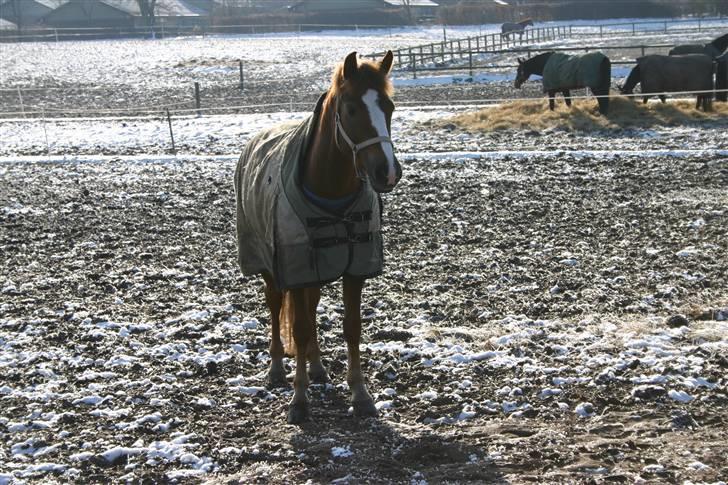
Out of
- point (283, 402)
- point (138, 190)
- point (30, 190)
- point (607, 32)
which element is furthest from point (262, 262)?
point (607, 32)

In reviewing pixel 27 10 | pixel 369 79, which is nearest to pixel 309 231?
pixel 369 79

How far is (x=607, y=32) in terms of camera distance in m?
55.4

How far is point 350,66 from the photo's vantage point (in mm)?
4465

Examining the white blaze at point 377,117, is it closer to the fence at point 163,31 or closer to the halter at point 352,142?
the halter at point 352,142

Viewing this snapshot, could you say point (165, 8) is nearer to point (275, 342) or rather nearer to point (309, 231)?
point (275, 342)

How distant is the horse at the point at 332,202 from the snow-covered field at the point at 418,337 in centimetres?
51

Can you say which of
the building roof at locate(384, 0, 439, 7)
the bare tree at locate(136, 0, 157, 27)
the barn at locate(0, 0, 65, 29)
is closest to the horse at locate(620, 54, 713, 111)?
the building roof at locate(384, 0, 439, 7)

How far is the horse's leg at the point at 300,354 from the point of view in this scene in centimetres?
494

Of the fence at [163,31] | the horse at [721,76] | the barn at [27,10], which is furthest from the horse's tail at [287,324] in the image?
the barn at [27,10]

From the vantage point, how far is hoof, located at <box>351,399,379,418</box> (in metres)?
4.91

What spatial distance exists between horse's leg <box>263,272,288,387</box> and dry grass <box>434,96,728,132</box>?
11983 millimetres

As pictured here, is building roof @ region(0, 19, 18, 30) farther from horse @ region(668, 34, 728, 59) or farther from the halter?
the halter

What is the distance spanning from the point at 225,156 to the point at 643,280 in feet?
30.6

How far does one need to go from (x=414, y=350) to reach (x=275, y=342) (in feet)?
2.99
